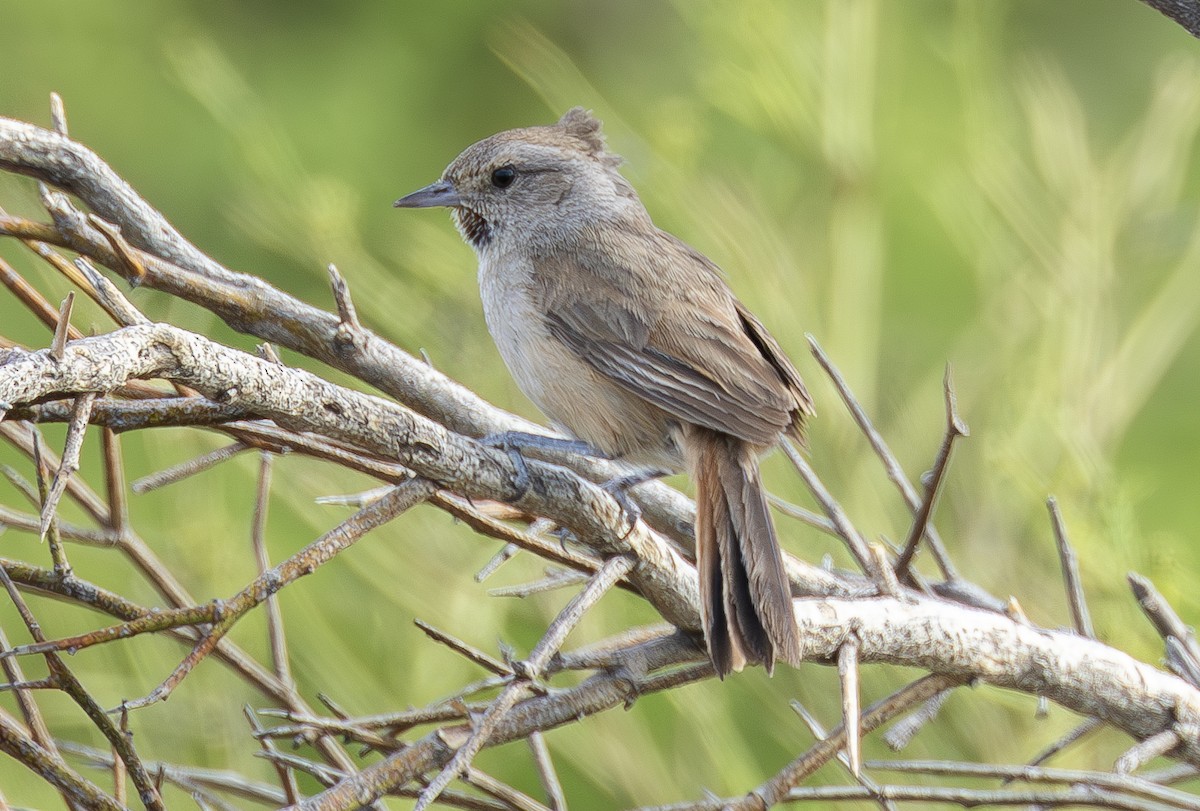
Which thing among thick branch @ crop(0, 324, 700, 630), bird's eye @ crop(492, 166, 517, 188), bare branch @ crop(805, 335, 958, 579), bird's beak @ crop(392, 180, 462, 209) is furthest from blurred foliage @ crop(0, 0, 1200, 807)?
thick branch @ crop(0, 324, 700, 630)

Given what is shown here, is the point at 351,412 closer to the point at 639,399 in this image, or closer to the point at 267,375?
the point at 267,375

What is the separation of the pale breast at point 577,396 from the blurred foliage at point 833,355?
0.51m

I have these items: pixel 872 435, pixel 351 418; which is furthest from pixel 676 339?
pixel 351 418

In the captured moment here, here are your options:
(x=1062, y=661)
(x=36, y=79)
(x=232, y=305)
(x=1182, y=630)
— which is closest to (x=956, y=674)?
(x=1062, y=661)

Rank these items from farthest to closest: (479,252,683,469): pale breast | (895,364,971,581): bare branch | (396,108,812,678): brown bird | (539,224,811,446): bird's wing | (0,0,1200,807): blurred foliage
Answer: (0,0,1200,807): blurred foliage, (479,252,683,469): pale breast, (539,224,811,446): bird's wing, (396,108,812,678): brown bird, (895,364,971,581): bare branch

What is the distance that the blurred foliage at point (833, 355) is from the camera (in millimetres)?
3227

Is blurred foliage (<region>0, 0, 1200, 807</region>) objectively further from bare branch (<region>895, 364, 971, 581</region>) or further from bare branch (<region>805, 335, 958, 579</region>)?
bare branch (<region>895, 364, 971, 581</region>)

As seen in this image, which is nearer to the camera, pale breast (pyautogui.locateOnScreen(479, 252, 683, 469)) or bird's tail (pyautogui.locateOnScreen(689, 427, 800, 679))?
bird's tail (pyautogui.locateOnScreen(689, 427, 800, 679))

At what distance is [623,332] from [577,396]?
0.19 m

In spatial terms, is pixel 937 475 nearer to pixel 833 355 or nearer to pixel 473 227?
pixel 833 355

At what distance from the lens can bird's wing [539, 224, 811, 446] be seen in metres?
2.72

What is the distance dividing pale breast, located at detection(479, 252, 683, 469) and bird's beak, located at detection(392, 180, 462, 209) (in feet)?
1.71

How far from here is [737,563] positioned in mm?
2205

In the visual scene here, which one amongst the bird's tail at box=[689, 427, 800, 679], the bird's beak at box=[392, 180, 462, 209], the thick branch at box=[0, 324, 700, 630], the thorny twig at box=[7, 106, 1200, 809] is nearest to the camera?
the thick branch at box=[0, 324, 700, 630]
